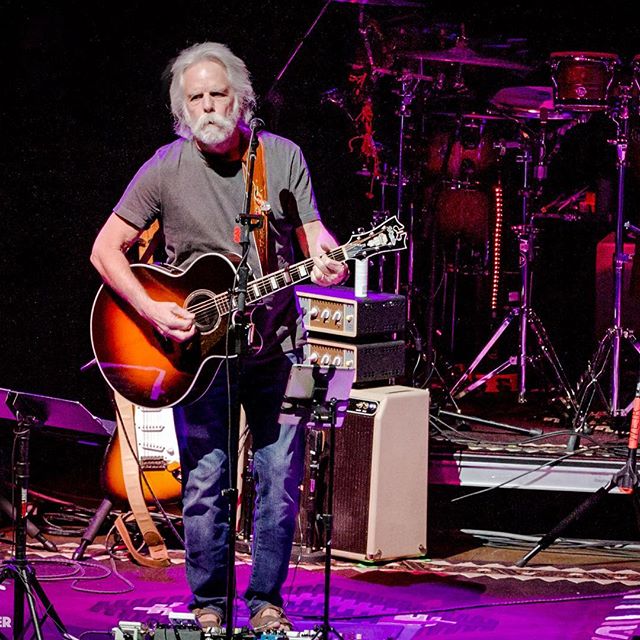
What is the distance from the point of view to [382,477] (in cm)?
573

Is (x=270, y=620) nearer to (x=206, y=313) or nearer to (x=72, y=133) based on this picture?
(x=206, y=313)

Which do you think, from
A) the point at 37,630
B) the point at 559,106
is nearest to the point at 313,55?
the point at 559,106

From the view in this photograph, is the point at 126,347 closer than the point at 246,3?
Yes

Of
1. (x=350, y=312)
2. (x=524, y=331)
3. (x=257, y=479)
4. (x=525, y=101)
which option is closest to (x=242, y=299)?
(x=257, y=479)

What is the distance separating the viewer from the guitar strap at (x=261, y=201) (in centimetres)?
423

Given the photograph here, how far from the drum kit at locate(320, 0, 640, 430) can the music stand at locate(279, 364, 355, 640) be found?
308 cm

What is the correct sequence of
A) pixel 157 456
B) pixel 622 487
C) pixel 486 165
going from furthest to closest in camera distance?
pixel 486 165, pixel 157 456, pixel 622 487

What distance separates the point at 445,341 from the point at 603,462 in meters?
2.86

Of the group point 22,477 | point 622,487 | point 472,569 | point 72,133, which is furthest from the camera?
point 72,133

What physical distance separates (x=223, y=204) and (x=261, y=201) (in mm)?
144

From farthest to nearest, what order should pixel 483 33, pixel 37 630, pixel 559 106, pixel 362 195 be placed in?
pixel 483 33 < pixel 362 195 < pixel 559 106 < pixel 37 630

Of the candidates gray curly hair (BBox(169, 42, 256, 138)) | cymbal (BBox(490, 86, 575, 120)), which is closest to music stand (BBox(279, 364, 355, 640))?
gray curly hair (BBox(169, 42, 256, 138))

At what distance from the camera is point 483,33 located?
28.3ft

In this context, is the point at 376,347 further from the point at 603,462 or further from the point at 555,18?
the point at 555,18
